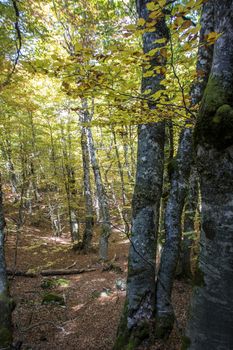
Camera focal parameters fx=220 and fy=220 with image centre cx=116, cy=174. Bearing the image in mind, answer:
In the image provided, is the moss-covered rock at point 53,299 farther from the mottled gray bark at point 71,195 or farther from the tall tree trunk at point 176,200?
the mottled gray bark at point 71,195

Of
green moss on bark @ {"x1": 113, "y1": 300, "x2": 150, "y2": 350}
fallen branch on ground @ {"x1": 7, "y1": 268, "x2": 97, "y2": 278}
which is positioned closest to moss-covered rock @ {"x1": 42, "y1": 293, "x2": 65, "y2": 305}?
fallen branch on ground @ {"x1": 7, "y1": 268, "x2": 97, "y2": 278}

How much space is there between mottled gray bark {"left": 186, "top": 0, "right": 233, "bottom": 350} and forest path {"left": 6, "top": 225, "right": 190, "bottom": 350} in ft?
8.32

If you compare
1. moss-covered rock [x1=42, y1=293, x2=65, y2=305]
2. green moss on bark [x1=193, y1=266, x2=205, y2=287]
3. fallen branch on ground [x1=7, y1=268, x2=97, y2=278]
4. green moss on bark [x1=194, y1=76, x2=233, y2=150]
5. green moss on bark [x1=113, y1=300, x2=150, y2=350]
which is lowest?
fallen branch on ground [x1=7, y1=268, x2=97, y2=278]

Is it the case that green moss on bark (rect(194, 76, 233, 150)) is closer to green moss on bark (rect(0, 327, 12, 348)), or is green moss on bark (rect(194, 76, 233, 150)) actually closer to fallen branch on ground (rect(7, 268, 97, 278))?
green moss on bark (rect(0, 327, 12, 348))

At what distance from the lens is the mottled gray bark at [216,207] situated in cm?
139

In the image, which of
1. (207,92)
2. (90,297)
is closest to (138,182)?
(207,92)

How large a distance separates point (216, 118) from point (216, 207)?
58 centimetres

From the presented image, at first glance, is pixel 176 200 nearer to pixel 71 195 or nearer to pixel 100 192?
pixel 100 192

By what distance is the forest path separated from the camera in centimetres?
441

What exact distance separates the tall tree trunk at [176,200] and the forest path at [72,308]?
78cm

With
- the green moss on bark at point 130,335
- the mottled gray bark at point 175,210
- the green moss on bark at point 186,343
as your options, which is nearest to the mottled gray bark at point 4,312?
the green moss on bark at point 130,335

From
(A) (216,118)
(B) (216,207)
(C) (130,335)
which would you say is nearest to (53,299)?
(C) (130,335)

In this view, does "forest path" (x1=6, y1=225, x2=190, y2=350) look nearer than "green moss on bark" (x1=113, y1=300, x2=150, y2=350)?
No

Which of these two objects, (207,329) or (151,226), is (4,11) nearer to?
(151,226)
